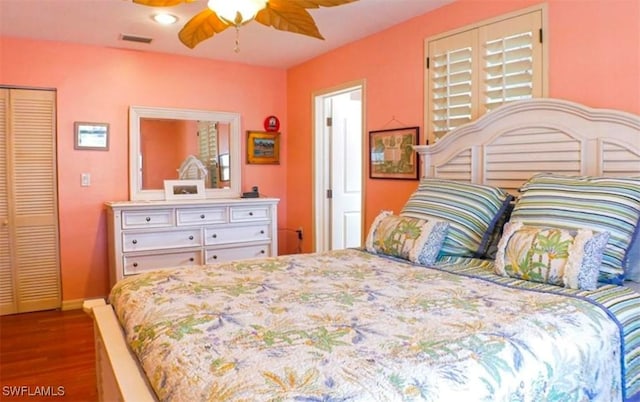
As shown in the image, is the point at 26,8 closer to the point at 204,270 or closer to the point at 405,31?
the point at 204,270

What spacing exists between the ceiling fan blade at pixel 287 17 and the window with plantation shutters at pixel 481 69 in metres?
1.04

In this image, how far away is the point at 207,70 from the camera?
4.50 metres

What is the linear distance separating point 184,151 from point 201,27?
6.56ft

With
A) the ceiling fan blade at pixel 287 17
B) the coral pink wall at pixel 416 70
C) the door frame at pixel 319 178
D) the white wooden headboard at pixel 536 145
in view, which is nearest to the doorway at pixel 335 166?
the door frame at pixel 319 178

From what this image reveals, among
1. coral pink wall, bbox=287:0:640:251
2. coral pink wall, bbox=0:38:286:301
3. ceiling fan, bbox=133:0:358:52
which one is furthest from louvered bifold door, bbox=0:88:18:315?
coral pink wall, bbox=287:0:640:251

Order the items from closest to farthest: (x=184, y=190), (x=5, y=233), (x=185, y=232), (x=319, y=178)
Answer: (x=5, y=233), (x=185, y=232), (x=184, y=190), (x=319, y=178)

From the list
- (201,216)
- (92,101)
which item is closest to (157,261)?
(201,216)

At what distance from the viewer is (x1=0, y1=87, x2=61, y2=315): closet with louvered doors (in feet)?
12.2

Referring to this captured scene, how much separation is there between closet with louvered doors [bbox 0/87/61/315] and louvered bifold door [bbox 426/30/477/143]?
10.2 ft

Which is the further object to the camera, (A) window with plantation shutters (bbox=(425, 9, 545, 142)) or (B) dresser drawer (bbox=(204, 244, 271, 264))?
(B) dresser drawer (bbox=(204, 244, 271, 264))

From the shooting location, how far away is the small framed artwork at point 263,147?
4.76 meters

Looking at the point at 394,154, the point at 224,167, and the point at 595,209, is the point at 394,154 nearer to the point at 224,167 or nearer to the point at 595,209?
the point at 595,209

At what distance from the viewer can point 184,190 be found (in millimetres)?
4352

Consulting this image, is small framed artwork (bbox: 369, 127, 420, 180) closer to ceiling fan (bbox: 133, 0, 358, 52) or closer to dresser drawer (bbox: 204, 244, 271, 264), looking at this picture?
ceiling fan (bbox: 133, 0, 358, 52)
